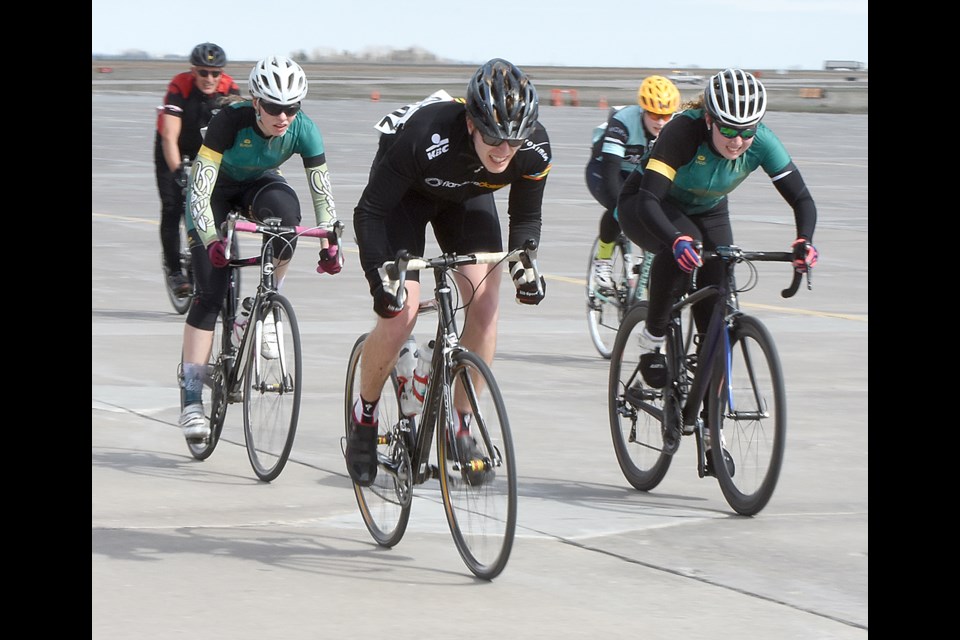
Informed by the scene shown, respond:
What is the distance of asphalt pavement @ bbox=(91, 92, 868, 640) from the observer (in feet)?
17.9

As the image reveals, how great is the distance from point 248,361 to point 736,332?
7.84 ft

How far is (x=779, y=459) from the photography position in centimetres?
671

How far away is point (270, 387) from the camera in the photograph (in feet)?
25.3

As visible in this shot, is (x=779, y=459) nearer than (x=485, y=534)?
No

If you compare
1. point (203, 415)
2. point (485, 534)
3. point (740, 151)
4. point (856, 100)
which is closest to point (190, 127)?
point (203, 415)

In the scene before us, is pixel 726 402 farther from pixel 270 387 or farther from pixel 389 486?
pixel 270 387

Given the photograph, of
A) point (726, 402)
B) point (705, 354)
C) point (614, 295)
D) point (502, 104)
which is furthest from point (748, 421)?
point (614, 295)

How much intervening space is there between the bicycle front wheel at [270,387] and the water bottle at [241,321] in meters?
0.17

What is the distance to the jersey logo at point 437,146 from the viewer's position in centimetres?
613

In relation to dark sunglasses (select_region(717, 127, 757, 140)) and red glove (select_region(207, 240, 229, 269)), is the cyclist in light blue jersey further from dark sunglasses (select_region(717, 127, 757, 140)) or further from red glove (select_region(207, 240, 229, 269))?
red glove (select_region(207, 240, 229, 269))

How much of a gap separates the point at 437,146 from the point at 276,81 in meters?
1.78

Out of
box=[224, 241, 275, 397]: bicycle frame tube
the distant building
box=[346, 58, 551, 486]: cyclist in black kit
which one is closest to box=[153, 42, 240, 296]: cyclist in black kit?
box=[224, 241, 275, 397]: bicycle frame tube

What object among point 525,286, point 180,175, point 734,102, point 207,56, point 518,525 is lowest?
point 518,525
